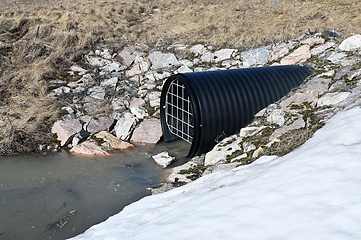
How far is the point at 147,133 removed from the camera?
406 inches

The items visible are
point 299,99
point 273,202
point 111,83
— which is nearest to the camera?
point 273,202

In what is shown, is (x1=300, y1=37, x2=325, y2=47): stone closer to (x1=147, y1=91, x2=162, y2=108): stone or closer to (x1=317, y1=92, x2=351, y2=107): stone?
(x1=317, y1=92, x2=351, y2=107): stone

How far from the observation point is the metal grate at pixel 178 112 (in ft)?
31.3

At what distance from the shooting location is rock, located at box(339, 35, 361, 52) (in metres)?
10.1

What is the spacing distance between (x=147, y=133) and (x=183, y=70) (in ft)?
10.5

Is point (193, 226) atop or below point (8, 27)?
below

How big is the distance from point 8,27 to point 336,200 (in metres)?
15.4

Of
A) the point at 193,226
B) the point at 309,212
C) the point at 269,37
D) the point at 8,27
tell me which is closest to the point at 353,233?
the point at 309,212

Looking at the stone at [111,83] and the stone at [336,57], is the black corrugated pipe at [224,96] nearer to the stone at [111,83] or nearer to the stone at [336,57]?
the stone at [336,57]

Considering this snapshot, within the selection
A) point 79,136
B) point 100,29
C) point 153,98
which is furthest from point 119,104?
point 100,29

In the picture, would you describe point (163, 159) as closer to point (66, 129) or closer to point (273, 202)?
point (66, 129)

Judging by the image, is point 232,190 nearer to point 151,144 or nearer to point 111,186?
point 111,186

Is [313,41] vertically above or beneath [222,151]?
above

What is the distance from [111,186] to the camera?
7809mm
